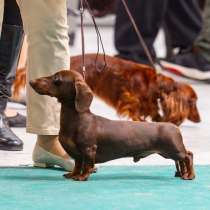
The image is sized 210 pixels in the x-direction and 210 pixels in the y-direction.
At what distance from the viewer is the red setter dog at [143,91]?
15.7 feet

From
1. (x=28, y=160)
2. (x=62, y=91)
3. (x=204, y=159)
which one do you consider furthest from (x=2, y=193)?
(x=204, y=159)

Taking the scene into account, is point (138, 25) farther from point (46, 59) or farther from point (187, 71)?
point (46, 59)

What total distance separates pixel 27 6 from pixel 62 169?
0.66 metres

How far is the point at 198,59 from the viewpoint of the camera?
6391 mm

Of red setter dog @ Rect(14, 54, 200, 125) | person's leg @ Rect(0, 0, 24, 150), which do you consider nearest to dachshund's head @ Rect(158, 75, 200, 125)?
red setter dog @ Rect(14, 54, 200, 125)

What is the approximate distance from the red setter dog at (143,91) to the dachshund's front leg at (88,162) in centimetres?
153

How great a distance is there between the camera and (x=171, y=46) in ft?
22.8

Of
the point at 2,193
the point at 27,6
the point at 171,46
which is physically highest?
the point at 27,6

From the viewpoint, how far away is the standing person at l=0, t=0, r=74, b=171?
338 centimetres

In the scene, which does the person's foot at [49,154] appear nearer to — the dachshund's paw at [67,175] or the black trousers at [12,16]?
the dachshund's paw at [67,175]

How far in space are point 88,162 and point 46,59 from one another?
1.51 feet

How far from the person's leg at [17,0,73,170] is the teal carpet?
17 cm

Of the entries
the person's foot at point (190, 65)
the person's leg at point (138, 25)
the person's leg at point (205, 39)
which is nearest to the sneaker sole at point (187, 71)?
the person's foot at point (190, 65)

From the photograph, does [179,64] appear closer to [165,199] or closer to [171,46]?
[171,46]
